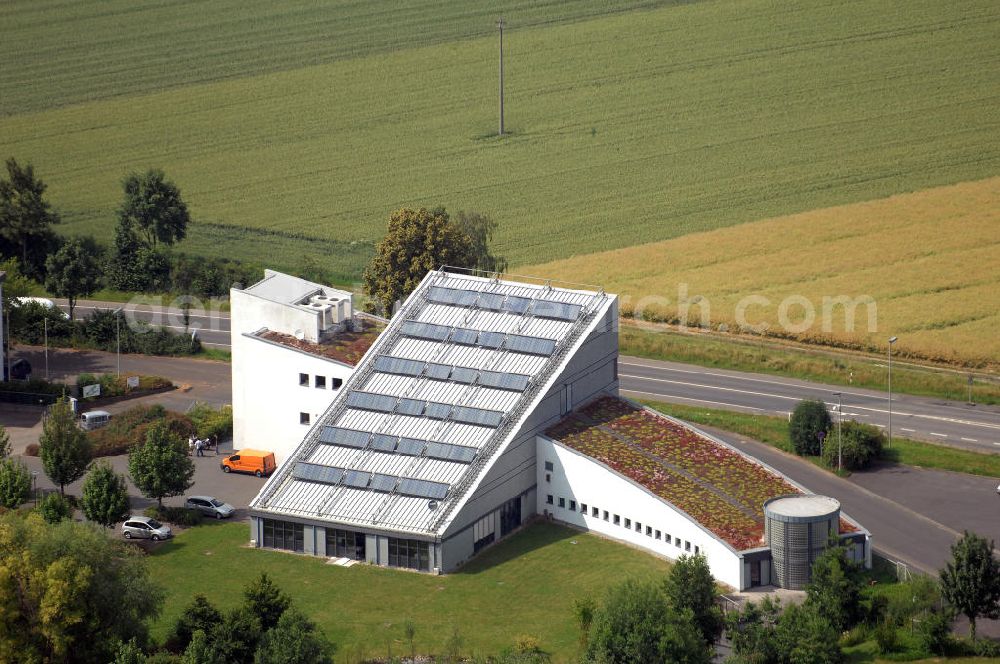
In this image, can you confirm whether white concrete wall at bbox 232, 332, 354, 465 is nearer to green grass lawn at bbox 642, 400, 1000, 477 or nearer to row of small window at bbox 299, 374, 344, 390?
row of small window at bbox 299, 374, 344, 390

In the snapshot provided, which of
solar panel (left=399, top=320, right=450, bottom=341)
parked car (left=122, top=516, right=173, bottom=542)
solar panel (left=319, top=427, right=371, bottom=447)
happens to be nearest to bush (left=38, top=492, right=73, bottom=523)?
parked car (left=122, top=516, right=173, bottom=542)

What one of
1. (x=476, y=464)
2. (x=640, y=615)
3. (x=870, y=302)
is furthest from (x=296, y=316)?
(x=870, y=302)

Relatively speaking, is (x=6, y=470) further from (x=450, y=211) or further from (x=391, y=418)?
(x=450, y=211)

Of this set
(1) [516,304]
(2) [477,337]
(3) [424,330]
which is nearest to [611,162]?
(1) [516,304]

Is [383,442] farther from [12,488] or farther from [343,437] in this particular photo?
[12,488]

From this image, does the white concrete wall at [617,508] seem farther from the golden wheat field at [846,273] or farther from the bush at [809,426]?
the golden wheat field at [846,273]
